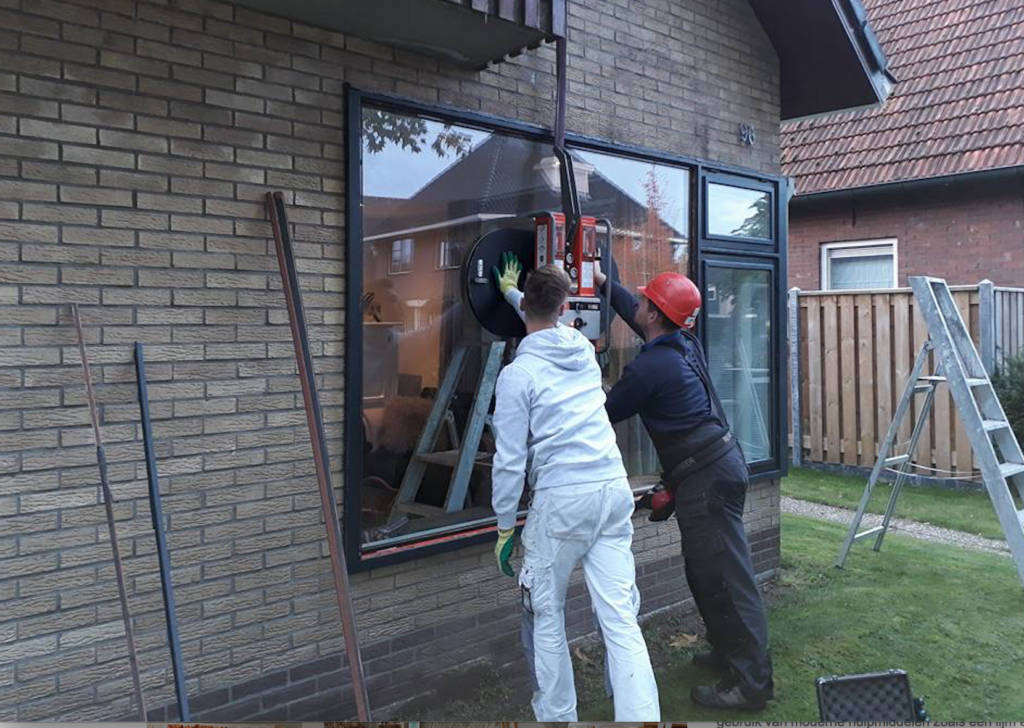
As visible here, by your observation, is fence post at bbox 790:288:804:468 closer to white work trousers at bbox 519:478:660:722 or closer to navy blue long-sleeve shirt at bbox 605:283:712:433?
navy blue long-sleeve shirt at bbox 605:283:712:433

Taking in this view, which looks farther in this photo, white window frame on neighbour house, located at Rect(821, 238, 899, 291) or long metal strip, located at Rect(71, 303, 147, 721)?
white window frame on neighbour house, located at Rect(821, 238, 899, 291)

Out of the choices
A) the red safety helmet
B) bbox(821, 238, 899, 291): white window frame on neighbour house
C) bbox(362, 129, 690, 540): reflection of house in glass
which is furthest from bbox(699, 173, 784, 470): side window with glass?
bbox(821, 238, 899, 291): white window frame on neighbour house

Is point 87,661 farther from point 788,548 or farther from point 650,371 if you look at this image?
point 788,548

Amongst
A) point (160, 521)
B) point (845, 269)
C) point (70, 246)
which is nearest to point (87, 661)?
point (160, 521)

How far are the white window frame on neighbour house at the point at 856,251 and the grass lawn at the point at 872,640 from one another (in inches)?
234

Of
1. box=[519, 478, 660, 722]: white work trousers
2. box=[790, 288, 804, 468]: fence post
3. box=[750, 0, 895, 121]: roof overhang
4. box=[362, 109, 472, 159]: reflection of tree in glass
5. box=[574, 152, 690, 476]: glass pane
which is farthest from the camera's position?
box=[790, 288, 804, 468]: fence post

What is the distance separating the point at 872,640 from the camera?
5566 millimetres

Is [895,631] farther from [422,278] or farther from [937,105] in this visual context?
[937,105]

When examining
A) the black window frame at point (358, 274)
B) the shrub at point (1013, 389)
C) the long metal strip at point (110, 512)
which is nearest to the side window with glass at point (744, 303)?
the black window frame at point (358, 274)

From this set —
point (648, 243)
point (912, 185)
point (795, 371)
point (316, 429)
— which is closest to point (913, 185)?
point (912, 185)

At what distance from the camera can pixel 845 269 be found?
13188 mm

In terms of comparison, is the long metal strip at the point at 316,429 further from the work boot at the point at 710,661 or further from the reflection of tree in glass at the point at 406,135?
the work boot at the point at 710,661

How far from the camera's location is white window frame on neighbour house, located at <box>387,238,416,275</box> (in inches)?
183

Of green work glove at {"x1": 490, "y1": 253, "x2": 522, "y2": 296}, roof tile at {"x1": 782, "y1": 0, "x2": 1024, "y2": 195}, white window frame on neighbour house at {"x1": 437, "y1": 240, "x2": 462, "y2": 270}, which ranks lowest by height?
green work glove at {"x1": 490, "y1": 253, "x2": 522, "y2": 296}
